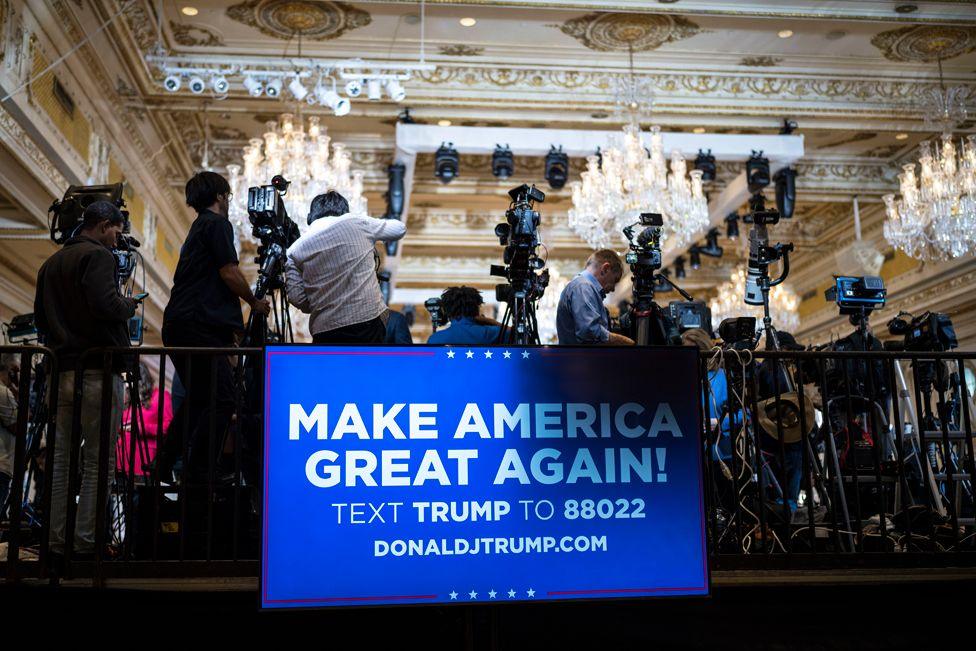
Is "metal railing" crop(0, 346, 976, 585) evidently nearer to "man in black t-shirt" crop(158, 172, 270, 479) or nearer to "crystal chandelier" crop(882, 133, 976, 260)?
"man in black t-shirt" crop(158, 172, 270, 479)

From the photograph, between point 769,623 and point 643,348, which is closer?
point 643,348

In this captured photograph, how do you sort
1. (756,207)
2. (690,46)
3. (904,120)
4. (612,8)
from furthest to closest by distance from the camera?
(904,120)
(690,46)
(612,8)
(756,207)

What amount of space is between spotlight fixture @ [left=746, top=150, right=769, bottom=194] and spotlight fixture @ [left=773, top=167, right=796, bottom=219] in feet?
1.35

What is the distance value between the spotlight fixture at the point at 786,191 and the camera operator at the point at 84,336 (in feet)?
26.7

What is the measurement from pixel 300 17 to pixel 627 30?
3.07 m

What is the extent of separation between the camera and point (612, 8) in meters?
8.00

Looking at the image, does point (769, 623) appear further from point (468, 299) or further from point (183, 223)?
point (183, 223)

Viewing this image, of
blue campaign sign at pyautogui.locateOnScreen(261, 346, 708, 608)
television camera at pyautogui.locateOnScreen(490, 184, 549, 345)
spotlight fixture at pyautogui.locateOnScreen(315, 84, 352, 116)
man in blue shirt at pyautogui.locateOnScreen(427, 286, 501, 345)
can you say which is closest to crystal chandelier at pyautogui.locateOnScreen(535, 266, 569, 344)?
spotlight fixture at pyautogui.locateOnScreen(315, 84, 352, 116)

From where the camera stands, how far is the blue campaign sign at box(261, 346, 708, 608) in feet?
8.13

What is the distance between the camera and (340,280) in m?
3.92

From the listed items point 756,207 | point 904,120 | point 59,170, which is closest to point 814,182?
point 904,120

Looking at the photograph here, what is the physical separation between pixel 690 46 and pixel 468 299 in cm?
534

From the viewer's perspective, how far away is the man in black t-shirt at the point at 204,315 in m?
3.63

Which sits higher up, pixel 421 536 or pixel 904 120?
pixel 904 120
